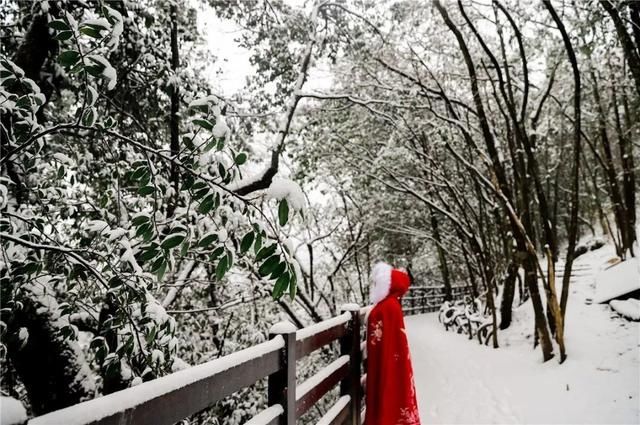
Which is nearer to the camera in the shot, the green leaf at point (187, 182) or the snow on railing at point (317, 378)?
the green leaf at point (187, 182)

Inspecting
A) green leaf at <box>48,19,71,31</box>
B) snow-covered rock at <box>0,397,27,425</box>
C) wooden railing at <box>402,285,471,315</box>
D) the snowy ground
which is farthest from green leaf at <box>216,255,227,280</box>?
wooden railing at <box>402,285,471,315</box>

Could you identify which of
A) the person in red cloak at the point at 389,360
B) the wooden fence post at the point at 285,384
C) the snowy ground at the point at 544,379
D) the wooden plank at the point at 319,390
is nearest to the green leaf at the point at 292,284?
the wooden fence post at the point at 285,384

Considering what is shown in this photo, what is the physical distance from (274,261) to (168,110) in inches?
198

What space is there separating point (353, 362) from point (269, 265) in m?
2.75

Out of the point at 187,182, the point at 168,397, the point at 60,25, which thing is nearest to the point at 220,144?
the point at 187,182

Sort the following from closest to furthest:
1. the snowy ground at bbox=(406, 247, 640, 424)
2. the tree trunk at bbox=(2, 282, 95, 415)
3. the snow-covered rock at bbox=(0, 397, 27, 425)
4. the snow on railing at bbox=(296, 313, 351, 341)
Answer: the snow-covered rock at bbox=(0, 397, 27, 425) < the snow on railing at bbox=(296, 313, 351, 341) < the tree trunk at bbox=(2, 282, 95, 415) < the snowy ground at bbox=(406, 247, 640, 424)

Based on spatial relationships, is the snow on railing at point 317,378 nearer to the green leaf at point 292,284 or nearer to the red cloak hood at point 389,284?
the red cloak hood at point 389,284

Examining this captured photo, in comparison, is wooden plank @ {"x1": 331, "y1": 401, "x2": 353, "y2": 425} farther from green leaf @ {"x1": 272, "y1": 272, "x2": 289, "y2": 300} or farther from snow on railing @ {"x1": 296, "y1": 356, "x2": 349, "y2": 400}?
green leaf @ {"x1": 272, "y1": 272, "x2": 289, "y2": 300}

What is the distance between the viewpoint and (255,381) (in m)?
1.87

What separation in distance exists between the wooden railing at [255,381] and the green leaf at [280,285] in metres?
0.44

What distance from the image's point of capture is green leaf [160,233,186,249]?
4.86 feet

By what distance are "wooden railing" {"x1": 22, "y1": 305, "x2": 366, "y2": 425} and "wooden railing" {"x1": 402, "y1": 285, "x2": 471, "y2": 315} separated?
53.3ft

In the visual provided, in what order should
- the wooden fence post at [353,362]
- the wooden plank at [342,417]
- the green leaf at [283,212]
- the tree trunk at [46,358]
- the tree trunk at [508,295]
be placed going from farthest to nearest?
the tree trunk at [508,295], the wooden fence post at [353,362], the wooden plank at [342,417], the tree trunk at [46,358], the green leaf at [283,212]

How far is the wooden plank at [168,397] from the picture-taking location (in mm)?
938
